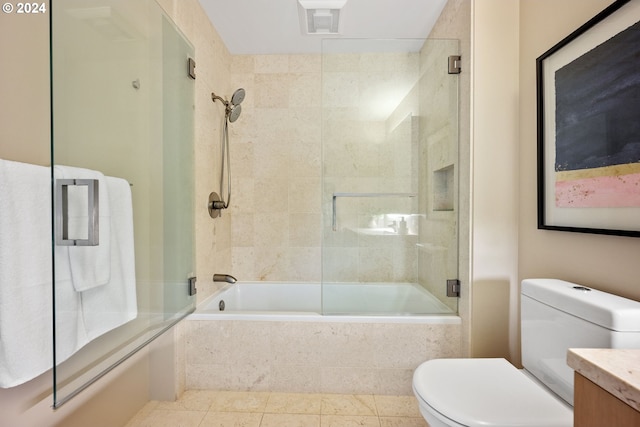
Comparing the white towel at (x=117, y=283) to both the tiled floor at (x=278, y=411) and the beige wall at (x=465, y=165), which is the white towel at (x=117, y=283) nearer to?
the tiled floor at (x=278, y=411)

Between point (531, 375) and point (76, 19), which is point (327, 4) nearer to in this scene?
point (76, 19)

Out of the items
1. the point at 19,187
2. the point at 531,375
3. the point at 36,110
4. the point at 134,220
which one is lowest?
the point at 531,375

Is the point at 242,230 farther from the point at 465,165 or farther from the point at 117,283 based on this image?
the point at 465,165

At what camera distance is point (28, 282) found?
3.20 ft

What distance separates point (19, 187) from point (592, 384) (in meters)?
1.54

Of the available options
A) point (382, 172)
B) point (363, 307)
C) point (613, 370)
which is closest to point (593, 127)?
point (613, 370)

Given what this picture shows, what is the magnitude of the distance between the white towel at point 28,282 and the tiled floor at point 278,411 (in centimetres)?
81

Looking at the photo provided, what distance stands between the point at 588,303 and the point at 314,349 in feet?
4.20

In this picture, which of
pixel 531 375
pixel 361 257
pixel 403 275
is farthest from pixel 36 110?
pixel 531 375

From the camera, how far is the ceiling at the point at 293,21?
2021mm

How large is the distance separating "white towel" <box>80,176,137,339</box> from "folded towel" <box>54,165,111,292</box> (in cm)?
4

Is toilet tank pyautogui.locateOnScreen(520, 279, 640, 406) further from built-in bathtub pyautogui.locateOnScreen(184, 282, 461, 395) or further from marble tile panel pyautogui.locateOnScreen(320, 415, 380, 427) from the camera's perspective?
marble tile panel pyautogui.locateOnScreen(320, 415, 380, 427)

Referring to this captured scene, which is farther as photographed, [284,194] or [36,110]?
[284,194]

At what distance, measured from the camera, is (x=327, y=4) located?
6.18 ft
